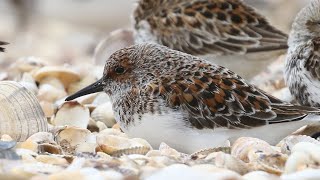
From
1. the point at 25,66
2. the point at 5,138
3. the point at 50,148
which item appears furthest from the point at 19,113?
the point at 25,66

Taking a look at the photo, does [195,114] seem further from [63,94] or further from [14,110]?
[63,94]

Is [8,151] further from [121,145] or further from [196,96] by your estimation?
[196,96]

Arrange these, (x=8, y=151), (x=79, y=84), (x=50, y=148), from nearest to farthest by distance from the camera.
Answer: (x=8, y=151) < (x=50, y=148) < (x=79, y=84)

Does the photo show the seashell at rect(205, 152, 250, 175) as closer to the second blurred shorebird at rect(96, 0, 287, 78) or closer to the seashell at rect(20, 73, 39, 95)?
the seashell at rect(20, 73, 39, 95)


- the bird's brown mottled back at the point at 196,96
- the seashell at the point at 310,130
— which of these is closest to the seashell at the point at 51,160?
the bird's brown mottled back at the point at 196,96

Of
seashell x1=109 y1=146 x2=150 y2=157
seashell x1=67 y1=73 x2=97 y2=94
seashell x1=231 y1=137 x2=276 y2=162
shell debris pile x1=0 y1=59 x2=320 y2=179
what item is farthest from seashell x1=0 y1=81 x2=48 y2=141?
seashell x1=67 y1=73 x2=97 y2=94

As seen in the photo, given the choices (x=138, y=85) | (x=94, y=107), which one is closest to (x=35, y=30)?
(x=94, y=107)
